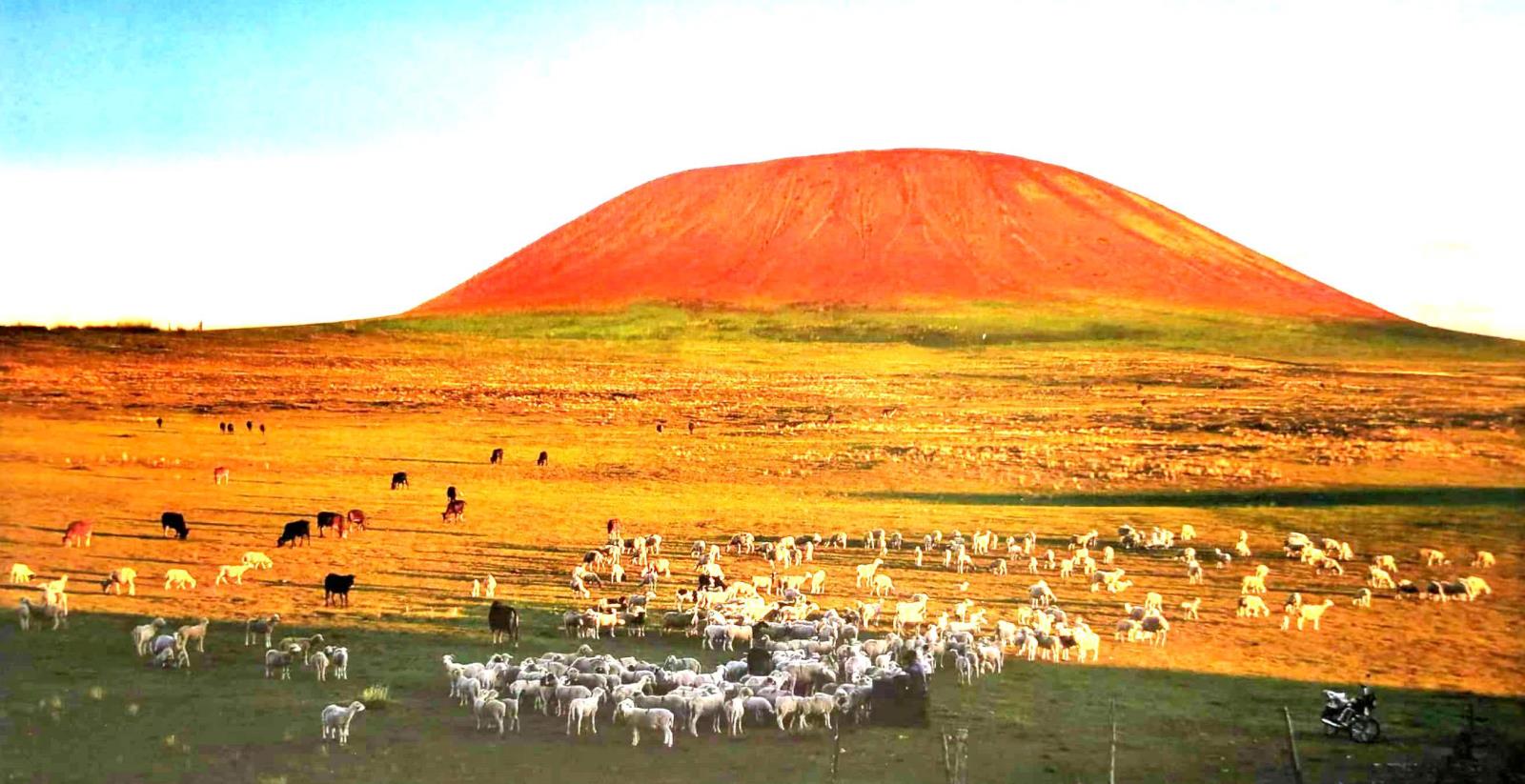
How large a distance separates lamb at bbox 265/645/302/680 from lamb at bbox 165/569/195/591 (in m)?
5.61

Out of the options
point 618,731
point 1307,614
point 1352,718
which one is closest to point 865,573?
point 1307,614

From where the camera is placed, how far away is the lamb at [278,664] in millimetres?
20109

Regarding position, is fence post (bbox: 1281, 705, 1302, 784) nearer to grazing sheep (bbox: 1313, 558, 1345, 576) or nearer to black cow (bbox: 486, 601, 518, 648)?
grazing sheep (bbox: 1313, 558, 1345, 576)

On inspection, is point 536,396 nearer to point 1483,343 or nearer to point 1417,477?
point 1417,477

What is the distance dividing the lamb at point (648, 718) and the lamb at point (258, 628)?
648 cm

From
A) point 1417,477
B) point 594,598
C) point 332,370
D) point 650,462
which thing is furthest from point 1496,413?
point 332,370

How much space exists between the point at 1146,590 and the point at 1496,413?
768 inches

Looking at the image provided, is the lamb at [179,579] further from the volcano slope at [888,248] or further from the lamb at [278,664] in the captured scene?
the volcano slope at [888,248]

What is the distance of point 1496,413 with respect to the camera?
41219 millimetres

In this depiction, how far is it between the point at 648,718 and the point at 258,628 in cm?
755

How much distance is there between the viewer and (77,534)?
29.3 meters

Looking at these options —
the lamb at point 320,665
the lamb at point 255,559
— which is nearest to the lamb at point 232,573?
the lamb at point 255,559

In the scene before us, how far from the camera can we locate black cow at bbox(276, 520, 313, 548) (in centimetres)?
2973

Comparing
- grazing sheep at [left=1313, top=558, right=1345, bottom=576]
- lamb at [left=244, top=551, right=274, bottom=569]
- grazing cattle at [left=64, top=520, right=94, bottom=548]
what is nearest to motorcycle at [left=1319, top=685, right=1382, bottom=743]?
grazing sheep at [left=1313, top=558, right=1345, bottom=576]
